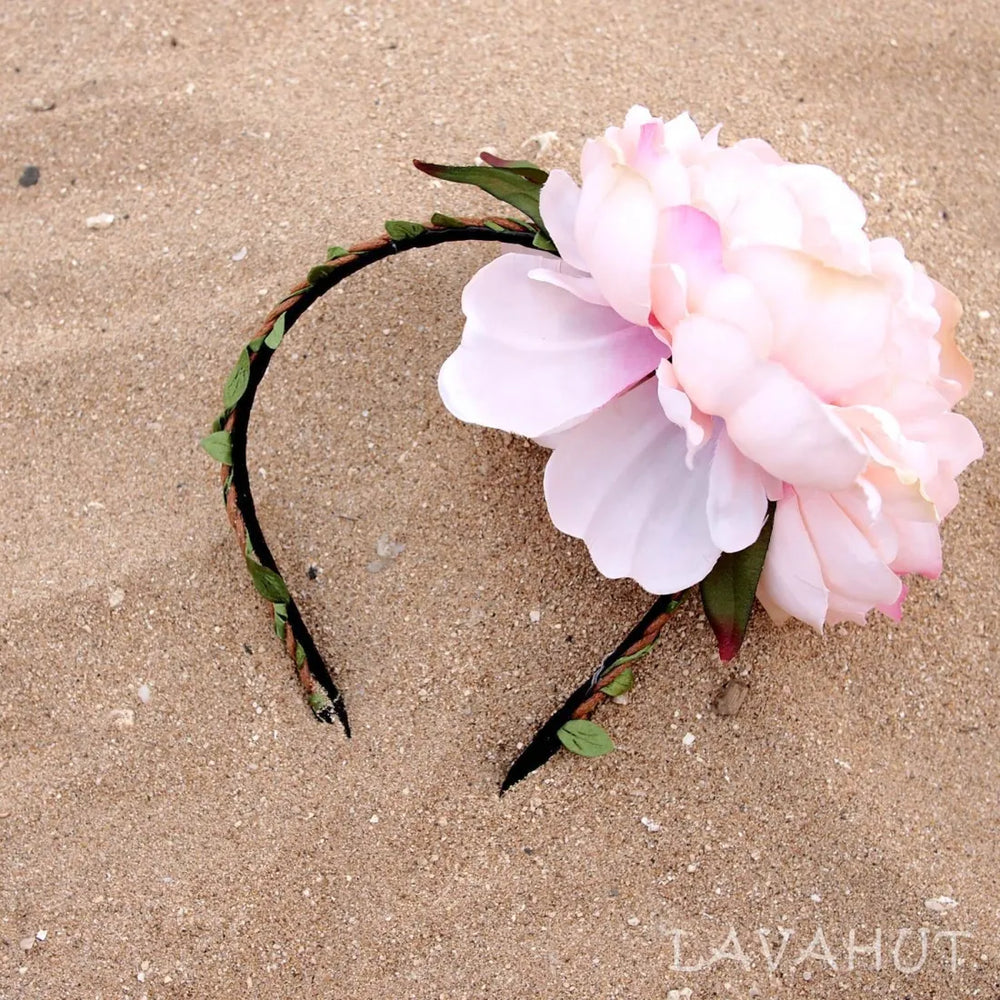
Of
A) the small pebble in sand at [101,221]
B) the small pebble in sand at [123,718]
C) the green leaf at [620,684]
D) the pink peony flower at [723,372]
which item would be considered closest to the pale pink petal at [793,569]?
the pink peony flower at [723,372]

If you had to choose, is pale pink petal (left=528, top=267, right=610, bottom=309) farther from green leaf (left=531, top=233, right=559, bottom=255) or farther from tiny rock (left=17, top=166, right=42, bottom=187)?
tiny rock (left=17, top=166, right=42, bottom=187)

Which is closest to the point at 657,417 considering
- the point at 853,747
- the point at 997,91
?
the point at 853,747

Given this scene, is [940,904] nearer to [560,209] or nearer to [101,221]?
[560,209]

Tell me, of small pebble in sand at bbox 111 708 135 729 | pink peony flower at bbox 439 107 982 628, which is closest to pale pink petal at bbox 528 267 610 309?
pink peony flower at bbox 439 107 982 628

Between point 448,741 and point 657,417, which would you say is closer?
point 657,417

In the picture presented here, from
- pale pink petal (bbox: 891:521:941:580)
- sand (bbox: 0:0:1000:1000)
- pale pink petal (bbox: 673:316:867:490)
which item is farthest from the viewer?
sand (bbox: 0:0:1000:1000)

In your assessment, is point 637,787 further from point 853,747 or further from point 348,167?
point 348,167
